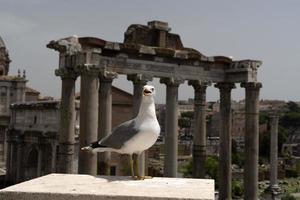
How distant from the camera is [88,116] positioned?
13.3 metres

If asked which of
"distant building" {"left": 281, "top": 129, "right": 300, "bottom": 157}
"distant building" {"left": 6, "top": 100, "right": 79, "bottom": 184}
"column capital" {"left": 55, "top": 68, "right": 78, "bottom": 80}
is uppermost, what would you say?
"column capital" {"left": 55, "top": 68, "right": 78, "bottom": 80}

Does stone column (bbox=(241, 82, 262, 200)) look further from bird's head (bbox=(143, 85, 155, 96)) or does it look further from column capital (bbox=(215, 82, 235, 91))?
bird's head (bbox=(143, 85, 155, 96))

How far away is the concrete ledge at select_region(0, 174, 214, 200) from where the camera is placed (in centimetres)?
400

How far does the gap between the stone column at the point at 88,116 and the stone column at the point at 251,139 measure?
6.03 meters

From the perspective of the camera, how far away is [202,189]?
4367mm

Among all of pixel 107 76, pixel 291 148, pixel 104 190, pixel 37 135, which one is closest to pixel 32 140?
pixel 37 135

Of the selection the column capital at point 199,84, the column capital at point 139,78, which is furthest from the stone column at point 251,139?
the column capital at point 139,78

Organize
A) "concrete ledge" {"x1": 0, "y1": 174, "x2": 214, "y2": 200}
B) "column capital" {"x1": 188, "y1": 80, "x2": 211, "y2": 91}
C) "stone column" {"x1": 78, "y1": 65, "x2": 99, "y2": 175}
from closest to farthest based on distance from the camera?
"concrete ledge" {"x1": 0, "y1": 174, "x2": 214, "y2": 200}, "stone column" {"x1": 78, "y1": 65, "x2": 99, "y2": 175}, "column capital" {"x1": 188, "y1": 80, "x2": 211, "y2": 91}

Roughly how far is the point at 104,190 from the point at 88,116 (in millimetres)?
9210

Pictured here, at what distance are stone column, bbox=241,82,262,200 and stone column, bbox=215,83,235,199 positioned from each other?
32.6 inches

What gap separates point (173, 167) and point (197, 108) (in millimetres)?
2560

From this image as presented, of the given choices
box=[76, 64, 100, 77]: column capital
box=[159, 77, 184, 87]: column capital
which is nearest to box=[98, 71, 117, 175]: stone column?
box=[76, 64, 100, 77]: column capital

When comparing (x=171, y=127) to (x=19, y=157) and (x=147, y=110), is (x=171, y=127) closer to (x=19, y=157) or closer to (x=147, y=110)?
(x=147, y=110)

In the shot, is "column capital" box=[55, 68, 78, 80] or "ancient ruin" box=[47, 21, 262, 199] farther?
"column capital" box=[55, 68, 78, 80]
